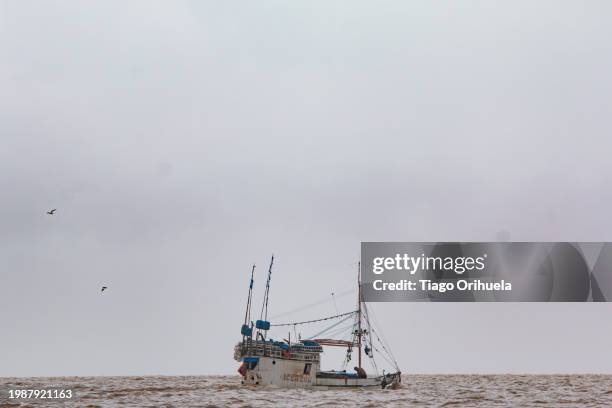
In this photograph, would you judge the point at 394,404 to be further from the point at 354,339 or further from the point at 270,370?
the point at 354,339

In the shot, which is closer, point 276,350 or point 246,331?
point 276,350

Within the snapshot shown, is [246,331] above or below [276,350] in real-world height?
above

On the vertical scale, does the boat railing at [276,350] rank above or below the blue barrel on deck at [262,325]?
below

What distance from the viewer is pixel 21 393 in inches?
3974

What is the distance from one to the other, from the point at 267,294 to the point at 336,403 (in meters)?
49.4

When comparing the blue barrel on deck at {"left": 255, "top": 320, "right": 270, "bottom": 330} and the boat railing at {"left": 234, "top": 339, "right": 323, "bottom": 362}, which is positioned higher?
the blue barrel on deck at {"left": 255, "top": 320, "right": 270, "bottom": 330}

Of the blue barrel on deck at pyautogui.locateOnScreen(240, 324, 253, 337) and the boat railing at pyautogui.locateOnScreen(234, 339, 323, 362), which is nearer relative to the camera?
the boat railing at pyautogui.locateOnScreen(234, 339, 323, 362)

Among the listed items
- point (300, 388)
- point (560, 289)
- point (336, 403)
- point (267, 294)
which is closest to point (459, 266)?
point (560, 289)

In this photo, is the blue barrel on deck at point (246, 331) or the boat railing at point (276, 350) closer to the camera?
the boat railing at point (276, 350)

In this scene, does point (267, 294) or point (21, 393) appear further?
point (267, 294)

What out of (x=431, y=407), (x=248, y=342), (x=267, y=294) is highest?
(x=267, y=294)

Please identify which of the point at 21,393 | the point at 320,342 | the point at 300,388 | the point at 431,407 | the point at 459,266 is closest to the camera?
the point at 431,407

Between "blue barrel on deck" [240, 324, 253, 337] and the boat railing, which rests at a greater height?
"blue barrel on deck" [240, 324, 253, 337]

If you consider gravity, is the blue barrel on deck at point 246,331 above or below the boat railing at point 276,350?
above
